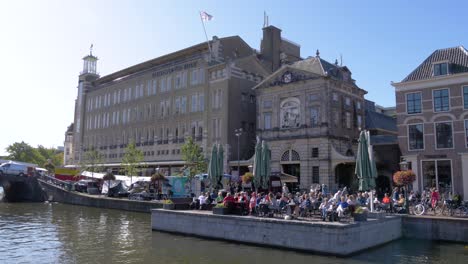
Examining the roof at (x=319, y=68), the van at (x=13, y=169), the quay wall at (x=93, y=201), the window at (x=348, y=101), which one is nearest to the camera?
the quay wall at (x=93, y=201)

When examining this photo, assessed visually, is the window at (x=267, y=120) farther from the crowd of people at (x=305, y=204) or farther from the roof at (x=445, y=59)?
the crowd of people at (x=305, y=204)

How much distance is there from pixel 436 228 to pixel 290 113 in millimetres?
24057

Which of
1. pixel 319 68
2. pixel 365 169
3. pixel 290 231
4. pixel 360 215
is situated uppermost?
pixel 319 68

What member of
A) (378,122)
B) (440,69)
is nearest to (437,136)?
(440,69)

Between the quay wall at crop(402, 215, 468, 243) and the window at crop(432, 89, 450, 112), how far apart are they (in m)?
15.1

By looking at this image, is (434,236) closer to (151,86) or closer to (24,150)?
(151,86)

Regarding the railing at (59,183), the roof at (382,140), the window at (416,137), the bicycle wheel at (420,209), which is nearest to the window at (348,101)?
the roof at (382,140)

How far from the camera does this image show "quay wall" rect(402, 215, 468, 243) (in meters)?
21.6

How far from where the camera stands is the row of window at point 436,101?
34225 mm

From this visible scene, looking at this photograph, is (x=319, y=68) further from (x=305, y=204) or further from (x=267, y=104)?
(x=305, y=204)

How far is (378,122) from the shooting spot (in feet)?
172

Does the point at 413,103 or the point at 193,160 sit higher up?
the point at 413,103

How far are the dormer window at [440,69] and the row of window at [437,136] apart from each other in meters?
4.37

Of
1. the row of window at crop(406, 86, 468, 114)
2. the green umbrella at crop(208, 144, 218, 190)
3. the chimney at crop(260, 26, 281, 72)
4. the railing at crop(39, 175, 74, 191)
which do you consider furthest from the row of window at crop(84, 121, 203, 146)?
the row of window at crop(406, 86, 468, 114)
